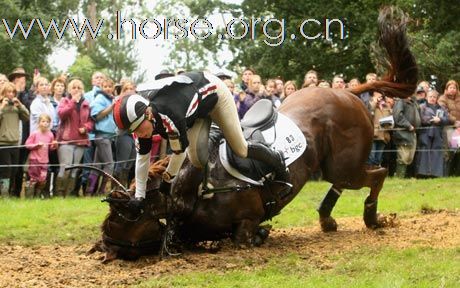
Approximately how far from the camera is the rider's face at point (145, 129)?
6.16 metres

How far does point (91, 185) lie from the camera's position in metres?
12.8

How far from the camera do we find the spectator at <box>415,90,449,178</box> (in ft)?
50.8

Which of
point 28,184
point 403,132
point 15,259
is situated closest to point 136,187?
point 15,259

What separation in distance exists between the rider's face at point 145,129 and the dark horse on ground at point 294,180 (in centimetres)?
70

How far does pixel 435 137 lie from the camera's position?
15.6 meters

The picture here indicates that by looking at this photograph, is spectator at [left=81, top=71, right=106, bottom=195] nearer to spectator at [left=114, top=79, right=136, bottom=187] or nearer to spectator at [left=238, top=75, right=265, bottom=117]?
spectator at [left=114, top=79, right=136, bottom=187]

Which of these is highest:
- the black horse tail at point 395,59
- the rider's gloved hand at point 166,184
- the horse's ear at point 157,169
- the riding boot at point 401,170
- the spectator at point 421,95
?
the black horse tail at point 395,59

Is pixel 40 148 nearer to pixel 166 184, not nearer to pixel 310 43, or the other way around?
pixel 166 184

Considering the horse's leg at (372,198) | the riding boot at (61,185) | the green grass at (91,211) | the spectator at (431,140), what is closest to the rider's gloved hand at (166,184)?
the green grass at (91,211)

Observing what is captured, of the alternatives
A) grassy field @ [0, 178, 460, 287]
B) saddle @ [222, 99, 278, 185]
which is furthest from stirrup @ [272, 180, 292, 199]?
grassy field @ [0, 178, 460, 287]

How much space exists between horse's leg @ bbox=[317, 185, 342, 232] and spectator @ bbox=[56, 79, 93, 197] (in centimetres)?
512

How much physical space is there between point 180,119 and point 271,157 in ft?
4.52

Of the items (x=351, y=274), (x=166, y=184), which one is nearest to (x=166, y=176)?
(x=166, y=184)

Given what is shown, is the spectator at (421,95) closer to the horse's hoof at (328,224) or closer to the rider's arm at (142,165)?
A: the horse's hoof at (328,224)
